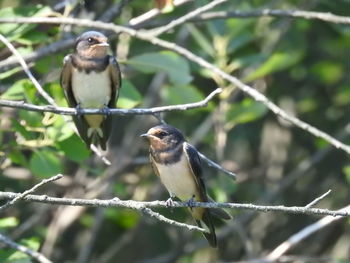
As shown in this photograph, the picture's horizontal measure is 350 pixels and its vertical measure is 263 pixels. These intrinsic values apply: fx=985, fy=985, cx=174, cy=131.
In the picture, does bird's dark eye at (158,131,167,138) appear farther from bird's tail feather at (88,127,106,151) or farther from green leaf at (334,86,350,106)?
green leaf at (334,86,350,106)

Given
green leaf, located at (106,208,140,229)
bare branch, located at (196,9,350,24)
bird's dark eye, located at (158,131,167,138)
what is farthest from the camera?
green leaf, located at (106,208,140,229)

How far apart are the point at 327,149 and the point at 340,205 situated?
646 millimetres

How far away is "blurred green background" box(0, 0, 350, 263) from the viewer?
243 inches

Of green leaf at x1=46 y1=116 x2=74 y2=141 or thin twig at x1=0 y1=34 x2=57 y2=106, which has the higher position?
thin twig at x1=0 y1=34 x2=57 y2=106

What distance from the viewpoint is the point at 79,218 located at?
698 centimetres

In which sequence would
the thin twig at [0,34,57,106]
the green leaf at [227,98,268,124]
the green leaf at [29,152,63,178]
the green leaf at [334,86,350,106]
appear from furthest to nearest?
1. the green leaf at [334,86,350,106]
2. the green leaf at [227,98,268,124]
3. the green leaf at [29,152,63,178]
4. the thin twig at [0,34,57,106]

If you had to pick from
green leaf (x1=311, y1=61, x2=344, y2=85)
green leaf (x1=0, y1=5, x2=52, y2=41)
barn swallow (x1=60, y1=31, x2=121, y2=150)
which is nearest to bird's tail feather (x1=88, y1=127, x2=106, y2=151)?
barn swallow (x1=60, y1=31, x2=121, y2=150)

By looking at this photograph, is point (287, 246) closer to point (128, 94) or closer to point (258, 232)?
point (128, 94)

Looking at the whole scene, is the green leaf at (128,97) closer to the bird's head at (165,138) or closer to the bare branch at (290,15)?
the bird's head at (165,138)

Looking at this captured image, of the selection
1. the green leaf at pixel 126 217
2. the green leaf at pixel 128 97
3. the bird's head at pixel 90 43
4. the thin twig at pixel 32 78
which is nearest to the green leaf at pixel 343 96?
the green leaf at pixel 126 217

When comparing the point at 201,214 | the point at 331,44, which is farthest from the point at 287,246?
the point at 331,44

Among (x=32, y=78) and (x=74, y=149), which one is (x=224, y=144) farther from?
(x=32, y=78)

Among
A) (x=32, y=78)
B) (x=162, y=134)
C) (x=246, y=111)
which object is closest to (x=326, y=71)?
(x=246, y=111)

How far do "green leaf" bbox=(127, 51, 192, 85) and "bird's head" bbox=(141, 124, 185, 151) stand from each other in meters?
0.27
